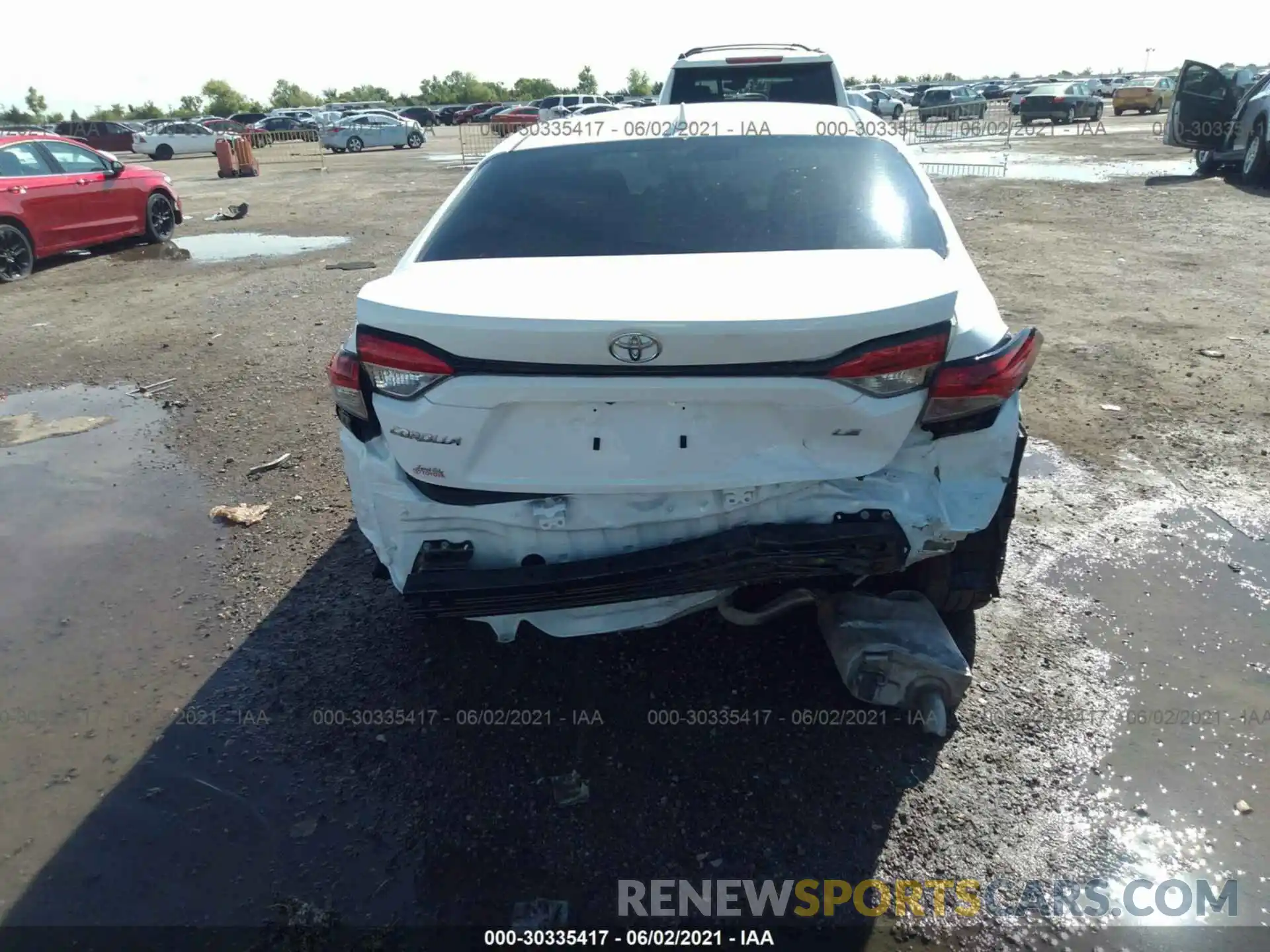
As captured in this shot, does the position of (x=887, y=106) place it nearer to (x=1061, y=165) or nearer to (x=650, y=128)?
(x=1061, y=165)

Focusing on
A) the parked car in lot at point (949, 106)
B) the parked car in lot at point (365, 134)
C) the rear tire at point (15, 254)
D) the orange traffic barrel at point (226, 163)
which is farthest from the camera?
the parked car in lot at point (365, 134)

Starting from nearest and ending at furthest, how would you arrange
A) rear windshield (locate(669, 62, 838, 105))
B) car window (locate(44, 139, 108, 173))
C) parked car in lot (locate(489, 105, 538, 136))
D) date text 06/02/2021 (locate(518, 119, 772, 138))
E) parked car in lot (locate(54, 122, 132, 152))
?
date text 06/02/2021 (locate(518, 119, 772, 138)) → rear windshield (locate(669, 62, 838, 105)) → car window (locate(44, 139, 108, 173)) → parked car in lot (locate(489, 105, 538, 136)) → parked car in lot (locate(54, 122, 132, 152))

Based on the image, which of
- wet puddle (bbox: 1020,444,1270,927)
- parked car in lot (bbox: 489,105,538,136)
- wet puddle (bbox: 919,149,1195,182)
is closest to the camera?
wet puddle (bbox: 1020,444,1270,927)

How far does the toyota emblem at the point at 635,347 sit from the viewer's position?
7.55 feet

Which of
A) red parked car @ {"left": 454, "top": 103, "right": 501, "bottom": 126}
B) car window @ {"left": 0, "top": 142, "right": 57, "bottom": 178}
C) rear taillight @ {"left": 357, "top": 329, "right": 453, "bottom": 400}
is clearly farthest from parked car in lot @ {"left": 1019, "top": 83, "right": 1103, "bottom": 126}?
rear taillight @ {"left": 357, "top": 329, "right": 453, "bottom": 400}

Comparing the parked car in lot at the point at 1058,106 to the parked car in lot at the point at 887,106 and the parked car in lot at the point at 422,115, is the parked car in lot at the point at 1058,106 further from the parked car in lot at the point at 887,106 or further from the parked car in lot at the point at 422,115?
the parked car in lot at the point at 422,115

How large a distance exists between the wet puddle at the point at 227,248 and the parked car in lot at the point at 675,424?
32.7 ft

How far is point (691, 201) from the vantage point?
3.14 meters

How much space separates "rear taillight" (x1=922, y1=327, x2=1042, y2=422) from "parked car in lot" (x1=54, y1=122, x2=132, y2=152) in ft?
164

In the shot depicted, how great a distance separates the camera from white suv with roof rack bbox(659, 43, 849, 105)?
840 centimetres

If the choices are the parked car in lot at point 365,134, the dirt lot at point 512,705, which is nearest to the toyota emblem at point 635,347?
the dirt lot at point 512,705

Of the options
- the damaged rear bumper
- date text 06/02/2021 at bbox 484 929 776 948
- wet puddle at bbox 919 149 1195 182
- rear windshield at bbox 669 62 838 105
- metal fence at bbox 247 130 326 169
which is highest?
rear windshield at bbox 669 62 838 105

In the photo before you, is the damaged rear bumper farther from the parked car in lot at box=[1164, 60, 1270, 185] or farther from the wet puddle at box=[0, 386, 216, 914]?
the parked car in lot at box=[1164, 60, 1270, 185]

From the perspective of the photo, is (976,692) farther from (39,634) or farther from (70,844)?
(39,634)
